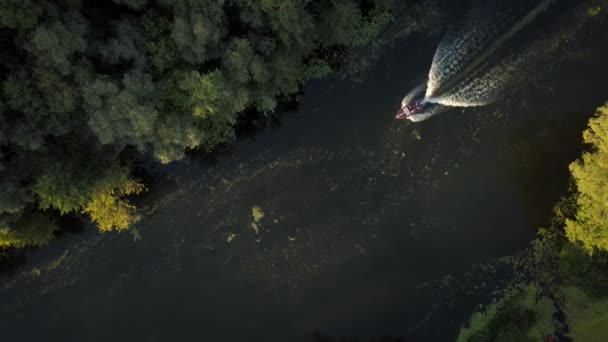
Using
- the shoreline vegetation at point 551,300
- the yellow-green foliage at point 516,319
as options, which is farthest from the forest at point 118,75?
the yellow-green foliage at point 516,319

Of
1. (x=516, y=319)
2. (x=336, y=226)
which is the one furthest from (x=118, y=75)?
(x=516, y=319)

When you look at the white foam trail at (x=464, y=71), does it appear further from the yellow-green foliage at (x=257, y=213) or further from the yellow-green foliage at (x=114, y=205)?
the yellow-green foliage at (x=114, y=205)

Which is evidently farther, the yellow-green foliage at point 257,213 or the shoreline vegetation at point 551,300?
the yellow-green foliage at point 257,213

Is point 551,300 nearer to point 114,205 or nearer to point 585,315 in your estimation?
point 585,315

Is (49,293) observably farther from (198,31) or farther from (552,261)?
(552,261)

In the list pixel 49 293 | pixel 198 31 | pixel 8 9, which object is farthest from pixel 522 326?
pixel 8 9

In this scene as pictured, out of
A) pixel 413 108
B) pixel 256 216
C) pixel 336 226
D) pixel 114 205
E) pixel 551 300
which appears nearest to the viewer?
pixel 114 205
